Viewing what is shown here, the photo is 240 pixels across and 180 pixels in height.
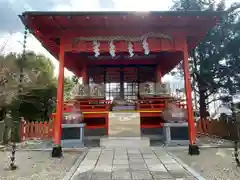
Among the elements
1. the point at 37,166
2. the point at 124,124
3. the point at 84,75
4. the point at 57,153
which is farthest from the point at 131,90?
the point at 37,166

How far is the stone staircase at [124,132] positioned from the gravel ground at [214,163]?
5.21 feet

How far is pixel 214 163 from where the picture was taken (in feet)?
16.9

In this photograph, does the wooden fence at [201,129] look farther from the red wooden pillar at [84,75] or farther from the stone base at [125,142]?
the stone base at [125,142]

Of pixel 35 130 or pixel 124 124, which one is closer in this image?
pixel 124 124

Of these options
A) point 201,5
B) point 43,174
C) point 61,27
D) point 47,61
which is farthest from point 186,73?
point 47,61

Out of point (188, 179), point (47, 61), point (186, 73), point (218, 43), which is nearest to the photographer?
point (188, 179)

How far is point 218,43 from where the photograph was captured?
1339 cm

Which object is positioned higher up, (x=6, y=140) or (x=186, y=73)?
(x=186, y=73)

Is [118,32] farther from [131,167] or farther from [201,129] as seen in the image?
[201,129]

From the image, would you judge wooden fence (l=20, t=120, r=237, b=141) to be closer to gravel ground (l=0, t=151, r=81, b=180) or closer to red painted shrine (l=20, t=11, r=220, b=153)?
red painted shrine (l=20, t=11, r=220, b=153)

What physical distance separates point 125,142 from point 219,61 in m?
8.92

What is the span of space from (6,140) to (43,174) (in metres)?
6.36

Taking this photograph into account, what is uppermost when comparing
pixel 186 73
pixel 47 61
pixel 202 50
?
pixel 47 61

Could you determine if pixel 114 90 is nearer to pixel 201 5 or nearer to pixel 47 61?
pixel 201 5
